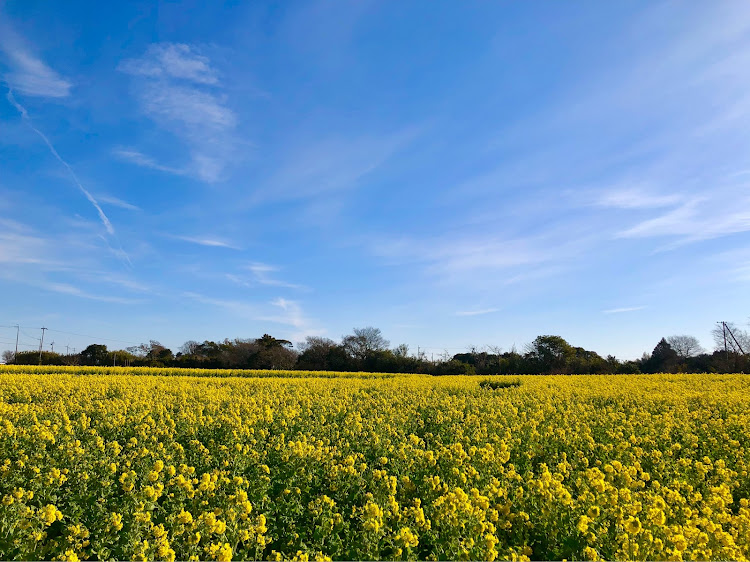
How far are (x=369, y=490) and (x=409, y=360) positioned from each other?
163ft

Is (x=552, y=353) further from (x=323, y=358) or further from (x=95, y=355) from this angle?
(x=95, y=355)

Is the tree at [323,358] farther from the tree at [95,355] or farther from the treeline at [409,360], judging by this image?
the tree at [95,355]

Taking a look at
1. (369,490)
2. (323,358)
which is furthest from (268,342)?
(369,490)

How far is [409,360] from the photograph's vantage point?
5547cm

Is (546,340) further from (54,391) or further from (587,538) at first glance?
(587,538)

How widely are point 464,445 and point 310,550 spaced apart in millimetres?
4521

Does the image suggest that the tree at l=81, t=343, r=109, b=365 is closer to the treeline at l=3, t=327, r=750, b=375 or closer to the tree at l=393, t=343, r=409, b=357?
the treeline at l=3, t=327, r=750, b=375

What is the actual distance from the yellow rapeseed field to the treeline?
40.0 meters

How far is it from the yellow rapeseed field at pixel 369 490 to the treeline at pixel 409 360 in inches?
1575

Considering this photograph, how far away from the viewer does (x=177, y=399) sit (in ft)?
48.1

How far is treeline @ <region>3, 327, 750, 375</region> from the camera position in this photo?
5203 centimetres

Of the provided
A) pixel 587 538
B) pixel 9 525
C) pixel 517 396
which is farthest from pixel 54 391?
pixel 587 538

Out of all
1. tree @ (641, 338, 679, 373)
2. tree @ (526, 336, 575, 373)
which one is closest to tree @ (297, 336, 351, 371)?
tree @ (526, 336, 575, 373)

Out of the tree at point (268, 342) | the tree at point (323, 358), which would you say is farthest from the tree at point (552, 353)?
the tree at point (268, 342)
